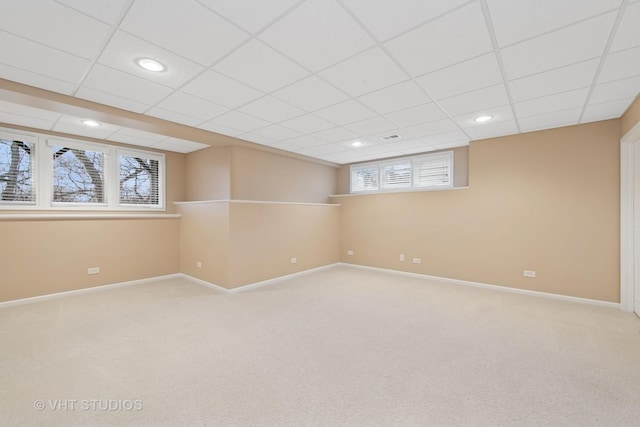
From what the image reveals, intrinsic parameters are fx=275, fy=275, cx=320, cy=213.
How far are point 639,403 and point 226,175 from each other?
5.27 meters

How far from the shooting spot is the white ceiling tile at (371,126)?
12.4ft

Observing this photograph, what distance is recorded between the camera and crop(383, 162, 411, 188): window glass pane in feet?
19.5

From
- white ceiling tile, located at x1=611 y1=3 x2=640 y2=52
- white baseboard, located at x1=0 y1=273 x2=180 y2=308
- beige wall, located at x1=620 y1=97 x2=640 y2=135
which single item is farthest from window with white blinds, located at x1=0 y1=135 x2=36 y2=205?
beige wall, located at x1=620 y1=97 x2=640 y2=135

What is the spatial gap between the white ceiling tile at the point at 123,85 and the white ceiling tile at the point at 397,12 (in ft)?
6.86

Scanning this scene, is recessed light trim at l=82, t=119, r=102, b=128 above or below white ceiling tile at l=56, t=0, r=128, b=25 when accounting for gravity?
below

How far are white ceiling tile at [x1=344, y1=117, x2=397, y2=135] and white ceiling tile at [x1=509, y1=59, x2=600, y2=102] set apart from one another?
1455mm

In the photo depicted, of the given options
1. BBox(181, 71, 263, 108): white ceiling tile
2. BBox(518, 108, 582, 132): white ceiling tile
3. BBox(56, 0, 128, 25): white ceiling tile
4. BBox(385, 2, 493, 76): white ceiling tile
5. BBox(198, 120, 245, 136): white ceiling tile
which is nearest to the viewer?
BBox(56, 0, 128, 25): white ceiling tile

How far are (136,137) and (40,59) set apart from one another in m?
2.47

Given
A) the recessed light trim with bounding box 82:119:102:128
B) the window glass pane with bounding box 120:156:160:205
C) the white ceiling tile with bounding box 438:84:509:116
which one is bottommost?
the window glass pane with bounding box 120:156:160:205

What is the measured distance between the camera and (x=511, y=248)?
4457 mm

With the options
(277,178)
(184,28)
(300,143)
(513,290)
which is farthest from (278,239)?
(513,290)

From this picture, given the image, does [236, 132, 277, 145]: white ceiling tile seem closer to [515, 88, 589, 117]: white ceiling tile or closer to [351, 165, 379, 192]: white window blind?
[351, 165, 379, 192]: white window blind

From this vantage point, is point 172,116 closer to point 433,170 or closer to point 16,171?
point 16,171

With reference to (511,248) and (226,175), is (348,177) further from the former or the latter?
(511,248)
